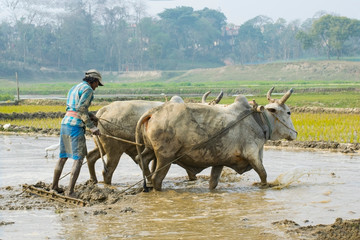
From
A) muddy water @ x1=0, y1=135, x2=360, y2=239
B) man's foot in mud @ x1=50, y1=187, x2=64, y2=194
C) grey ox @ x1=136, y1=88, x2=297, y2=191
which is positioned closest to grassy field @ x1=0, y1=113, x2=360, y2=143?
muddy water @ x1=0, y1=135, x2=360, y2=239

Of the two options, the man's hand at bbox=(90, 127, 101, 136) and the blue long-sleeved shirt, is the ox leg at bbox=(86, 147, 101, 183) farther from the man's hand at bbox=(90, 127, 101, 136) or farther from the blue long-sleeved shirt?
the man's hand at bbox=(90, 127, 101, 136)

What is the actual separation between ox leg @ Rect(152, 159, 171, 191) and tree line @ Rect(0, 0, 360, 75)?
75274 mm

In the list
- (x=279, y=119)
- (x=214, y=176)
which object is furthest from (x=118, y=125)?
(x=279, y=119)

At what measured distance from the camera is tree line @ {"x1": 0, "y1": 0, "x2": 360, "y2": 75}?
→ 87.7 metres

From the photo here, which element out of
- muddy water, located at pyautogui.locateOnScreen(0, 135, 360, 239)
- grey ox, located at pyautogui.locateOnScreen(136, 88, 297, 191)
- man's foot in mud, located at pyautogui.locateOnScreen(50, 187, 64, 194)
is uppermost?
grey ox, located at pyautogui.locateOnScreen(136, 88, 297, 191)

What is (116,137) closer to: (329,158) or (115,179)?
(115,179)

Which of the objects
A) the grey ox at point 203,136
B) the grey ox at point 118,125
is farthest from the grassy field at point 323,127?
the grey ox at point 118,125

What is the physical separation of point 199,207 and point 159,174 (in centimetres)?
101

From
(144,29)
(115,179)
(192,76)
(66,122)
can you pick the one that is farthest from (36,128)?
(144,29)

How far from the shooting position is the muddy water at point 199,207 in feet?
20.6

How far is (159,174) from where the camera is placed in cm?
836

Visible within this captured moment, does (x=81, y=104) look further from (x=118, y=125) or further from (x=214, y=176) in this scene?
(x=214, y=176)

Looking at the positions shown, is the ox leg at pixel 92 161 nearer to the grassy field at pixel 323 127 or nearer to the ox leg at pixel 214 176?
the ox leg at pixel 214 176

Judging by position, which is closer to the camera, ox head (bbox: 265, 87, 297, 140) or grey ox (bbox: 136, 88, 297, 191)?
grey ox (bbox: 136, 88, 297, 191)
